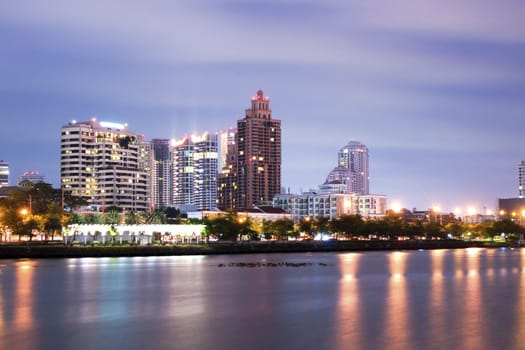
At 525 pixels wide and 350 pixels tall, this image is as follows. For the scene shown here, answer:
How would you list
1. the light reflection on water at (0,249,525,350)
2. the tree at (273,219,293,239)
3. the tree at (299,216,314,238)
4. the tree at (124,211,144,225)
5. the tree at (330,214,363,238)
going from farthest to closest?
the tree at (299,216,314,238) < the tree at (273,219,293,239) < the tree at (330,214,363,238) < the tree at (124,211,144,225) < the light reflection on water at (0,249,525,350)

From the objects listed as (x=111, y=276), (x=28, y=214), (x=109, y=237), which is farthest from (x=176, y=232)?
(x=111, y=276)

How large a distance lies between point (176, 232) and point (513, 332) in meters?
118

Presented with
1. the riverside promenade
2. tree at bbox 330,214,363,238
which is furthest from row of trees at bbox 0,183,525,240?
the riverside promenade

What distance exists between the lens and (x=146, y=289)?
58.2 meters

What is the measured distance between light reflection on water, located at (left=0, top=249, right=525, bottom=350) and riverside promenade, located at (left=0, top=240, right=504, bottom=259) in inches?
1610

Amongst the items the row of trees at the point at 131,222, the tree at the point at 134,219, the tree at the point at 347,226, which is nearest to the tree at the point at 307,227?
the row of trees at the point at 131,222

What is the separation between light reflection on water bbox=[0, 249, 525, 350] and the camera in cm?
3331

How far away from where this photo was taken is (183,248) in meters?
129

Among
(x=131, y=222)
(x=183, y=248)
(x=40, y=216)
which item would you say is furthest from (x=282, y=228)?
(x=40, y=216)

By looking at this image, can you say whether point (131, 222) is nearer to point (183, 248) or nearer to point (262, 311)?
point (183, 248)

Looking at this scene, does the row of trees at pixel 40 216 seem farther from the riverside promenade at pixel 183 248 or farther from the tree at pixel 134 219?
the riverside promenade at pixel 183 248

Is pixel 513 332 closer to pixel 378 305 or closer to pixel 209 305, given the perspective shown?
pixel 378 305

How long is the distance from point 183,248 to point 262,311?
284ft

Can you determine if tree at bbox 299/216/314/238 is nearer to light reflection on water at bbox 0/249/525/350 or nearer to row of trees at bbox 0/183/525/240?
row of trees at bbox 0/183/525/240
